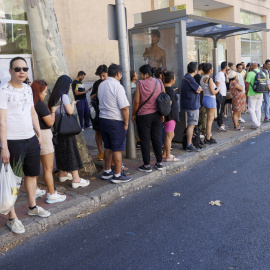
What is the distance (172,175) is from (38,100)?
291cm

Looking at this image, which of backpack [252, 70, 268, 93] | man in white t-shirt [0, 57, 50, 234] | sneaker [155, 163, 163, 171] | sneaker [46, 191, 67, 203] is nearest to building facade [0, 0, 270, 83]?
backpack [252, 70, 268, 93]

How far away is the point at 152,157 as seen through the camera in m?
6.92

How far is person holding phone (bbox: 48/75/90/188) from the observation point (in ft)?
15.3

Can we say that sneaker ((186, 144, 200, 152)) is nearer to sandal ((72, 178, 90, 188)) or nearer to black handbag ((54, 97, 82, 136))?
sandal ((72, 178, 90, 188))

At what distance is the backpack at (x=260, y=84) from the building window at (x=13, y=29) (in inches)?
277

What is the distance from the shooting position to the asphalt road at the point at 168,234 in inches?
126

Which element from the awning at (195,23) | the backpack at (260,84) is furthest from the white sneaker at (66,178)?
the backpack at (260,84)

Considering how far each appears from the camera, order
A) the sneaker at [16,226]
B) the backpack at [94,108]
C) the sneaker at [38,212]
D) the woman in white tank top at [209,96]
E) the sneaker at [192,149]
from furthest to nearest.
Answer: the woman in white tank top at [209,96], the sneaker at [192,149], the backpack at [94,108], the sneaker at [38,212], the sneaker at [16,226]

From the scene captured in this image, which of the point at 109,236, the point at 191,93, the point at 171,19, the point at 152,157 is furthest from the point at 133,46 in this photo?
the point at 109,236

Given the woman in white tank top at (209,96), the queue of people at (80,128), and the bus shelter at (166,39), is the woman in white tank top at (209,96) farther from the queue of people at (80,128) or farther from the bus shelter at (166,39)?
the bus shelter at (166,39)

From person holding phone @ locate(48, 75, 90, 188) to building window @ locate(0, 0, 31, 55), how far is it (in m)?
6.24

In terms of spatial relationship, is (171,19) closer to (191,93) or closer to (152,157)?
(191,93)

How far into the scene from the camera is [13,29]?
33.8 feet

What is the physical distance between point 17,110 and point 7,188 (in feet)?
2.73
